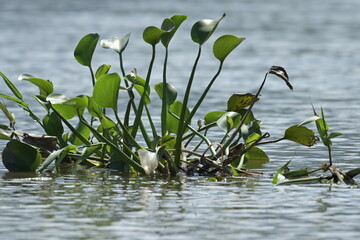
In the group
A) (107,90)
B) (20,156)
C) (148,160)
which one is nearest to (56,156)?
(20,156)

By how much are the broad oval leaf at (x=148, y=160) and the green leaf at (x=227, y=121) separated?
0.69 m

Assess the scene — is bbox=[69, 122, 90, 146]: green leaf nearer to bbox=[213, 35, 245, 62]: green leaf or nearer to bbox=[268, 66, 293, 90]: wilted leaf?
bbox=[213, 35, 245, 62]: green leaf

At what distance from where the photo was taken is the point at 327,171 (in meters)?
7.79

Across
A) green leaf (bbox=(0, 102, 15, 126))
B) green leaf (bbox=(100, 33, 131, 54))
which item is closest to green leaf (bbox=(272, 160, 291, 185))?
green leaf (bbox=(100, 33, 131, 54))

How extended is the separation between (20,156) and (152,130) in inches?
38.5

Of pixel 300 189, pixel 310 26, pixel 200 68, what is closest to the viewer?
pixel 300 189

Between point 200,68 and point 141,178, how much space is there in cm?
1014

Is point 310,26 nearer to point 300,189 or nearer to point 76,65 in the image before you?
point 76,65

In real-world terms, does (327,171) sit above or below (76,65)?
below

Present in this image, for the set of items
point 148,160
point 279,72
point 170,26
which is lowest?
point 148,160

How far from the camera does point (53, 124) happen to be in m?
7.78

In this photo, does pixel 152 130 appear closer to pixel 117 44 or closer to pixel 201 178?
pixel 201 178

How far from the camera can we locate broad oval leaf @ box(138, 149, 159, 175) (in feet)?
22.4

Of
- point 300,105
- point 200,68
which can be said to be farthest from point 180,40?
point 300,105
